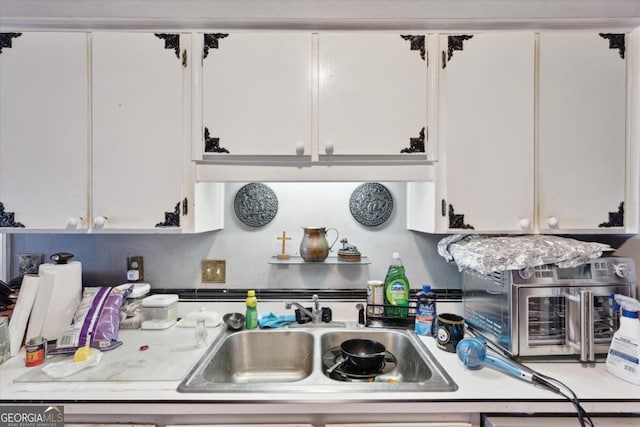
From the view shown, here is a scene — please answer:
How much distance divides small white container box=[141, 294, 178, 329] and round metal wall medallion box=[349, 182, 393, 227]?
104 cm

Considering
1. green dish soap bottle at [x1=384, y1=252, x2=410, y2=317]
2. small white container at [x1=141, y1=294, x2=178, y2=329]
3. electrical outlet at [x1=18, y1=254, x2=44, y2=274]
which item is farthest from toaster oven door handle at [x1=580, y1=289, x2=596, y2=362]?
electrical outlet at [x1=18, y1=254, x2=44, y2=274]

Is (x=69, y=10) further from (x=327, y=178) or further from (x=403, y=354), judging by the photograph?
(x=403, y=354)

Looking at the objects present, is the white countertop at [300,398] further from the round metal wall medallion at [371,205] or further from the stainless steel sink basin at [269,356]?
the round metal wall medallion at [371,205]

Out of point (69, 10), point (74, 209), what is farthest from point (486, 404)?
point (69, 10)

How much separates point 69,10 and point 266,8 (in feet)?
2.67

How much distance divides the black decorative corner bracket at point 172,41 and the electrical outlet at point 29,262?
1.26m

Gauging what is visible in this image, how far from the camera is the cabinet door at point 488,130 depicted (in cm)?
127

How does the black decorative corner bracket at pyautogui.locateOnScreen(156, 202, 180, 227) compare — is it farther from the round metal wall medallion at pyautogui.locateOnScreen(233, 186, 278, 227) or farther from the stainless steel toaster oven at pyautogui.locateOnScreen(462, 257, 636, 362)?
the stainless steel toaster oven at pyautogui.locateOnScreen(462, 257, 636, 362)

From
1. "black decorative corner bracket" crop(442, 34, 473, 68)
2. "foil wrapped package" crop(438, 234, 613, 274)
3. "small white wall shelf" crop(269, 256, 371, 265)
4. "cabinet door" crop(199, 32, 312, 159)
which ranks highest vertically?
"black decorative corner bracket" crop(442, 34, 473, 68)

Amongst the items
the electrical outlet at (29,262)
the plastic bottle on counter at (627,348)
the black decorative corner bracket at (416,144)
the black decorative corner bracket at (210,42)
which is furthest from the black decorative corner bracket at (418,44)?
the electrical outlet at (29,262)

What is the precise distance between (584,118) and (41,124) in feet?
7.35

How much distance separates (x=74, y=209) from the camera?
4.22ft

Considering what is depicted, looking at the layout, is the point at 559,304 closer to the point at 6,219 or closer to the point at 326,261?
the point at 326,261

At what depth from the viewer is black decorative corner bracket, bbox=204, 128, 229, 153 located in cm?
129
